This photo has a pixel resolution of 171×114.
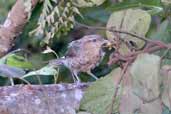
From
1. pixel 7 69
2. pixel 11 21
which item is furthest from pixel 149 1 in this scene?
pixel 11 21

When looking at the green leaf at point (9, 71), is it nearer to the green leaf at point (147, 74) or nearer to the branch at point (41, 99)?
the branch at point (41, 99)

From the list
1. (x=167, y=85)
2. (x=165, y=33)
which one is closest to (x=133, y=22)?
(x=167, y=85)

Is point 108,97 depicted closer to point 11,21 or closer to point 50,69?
point 50,69

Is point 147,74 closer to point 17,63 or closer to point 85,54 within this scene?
point 85,54

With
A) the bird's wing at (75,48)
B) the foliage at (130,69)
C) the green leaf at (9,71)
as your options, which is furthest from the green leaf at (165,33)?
the green leaf at (9,71)

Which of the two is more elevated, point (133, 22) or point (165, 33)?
point (133, 22)
